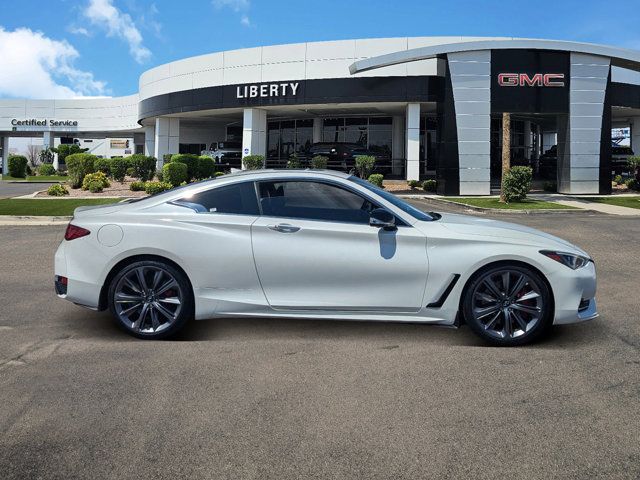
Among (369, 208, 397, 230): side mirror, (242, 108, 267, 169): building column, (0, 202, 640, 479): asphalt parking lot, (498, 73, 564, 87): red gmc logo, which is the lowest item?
(0, 202, 640, 479): asphalt parking lot

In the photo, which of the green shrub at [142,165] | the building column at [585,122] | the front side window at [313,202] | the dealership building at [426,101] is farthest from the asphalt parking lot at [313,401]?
the green shrub at [142,165]

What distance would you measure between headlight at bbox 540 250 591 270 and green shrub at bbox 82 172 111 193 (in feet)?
79.0

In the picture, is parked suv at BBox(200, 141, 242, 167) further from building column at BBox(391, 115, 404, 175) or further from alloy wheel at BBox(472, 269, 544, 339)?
alloy wheel at BBox(472, 269, 544, 339)

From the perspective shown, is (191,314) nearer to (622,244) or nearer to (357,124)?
(622,244)

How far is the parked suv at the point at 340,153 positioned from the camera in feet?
115

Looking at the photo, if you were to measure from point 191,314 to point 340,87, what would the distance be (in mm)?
29028

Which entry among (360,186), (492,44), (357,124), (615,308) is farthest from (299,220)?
(357,124)

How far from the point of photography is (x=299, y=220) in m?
5.00

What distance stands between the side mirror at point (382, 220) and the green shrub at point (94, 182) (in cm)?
2332

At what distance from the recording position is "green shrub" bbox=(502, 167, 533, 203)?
2145 cm

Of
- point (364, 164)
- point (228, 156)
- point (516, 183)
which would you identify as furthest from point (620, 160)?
point (228, 156)

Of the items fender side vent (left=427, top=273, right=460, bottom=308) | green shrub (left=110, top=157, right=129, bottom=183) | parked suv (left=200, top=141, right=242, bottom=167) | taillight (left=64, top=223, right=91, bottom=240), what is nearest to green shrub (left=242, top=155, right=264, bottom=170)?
parked suv (left=200, top=141, right=242, bottom=167)

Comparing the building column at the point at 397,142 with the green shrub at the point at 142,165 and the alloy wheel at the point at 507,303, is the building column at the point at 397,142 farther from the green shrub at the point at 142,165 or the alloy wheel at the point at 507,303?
the alloy wheel at the point at 507,303

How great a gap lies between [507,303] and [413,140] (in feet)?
93.3
